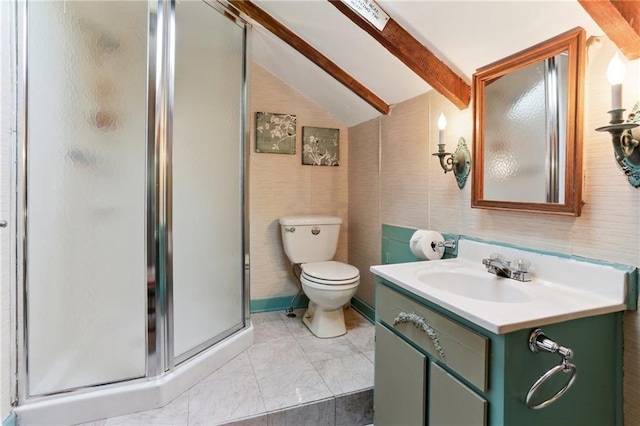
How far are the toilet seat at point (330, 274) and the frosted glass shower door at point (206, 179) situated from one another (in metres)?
0.43

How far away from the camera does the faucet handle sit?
4.01 feet

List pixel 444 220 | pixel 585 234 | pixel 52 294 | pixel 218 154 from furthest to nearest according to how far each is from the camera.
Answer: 1. pixel 218 154
2. pixel 444 220
3. pixel 52 294
4. pixel 585 234

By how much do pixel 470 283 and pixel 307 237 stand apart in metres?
1.27

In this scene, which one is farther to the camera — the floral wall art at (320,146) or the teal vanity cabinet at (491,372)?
the floral wall art at (320,146)

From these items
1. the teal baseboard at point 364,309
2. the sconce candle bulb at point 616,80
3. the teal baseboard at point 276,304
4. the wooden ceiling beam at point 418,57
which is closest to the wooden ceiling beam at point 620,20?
the sconce candle bulb at point 616,80

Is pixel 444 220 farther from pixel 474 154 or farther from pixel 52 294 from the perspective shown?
pixel 52 294

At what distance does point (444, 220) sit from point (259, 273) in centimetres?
145

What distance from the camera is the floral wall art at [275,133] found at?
246 centimetres

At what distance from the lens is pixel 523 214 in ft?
4.28

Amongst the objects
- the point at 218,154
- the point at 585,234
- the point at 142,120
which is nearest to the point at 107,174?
the point at 142,120

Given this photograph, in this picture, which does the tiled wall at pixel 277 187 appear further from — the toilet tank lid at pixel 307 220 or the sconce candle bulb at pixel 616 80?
the sconce candle bulb at pixel 616 80

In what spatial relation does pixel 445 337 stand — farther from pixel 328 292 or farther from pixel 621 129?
pixel 328 292

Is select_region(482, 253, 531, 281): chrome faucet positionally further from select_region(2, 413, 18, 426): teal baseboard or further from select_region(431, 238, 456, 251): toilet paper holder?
select_region(2, 413, 18, 426): teal baseboard

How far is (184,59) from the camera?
5.22 feet
